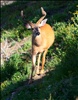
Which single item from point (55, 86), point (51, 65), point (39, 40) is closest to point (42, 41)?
point (39, 40)

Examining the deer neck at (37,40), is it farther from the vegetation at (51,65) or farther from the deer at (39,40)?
the vegetation at (51,65)

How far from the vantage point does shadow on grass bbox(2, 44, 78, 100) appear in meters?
9.02

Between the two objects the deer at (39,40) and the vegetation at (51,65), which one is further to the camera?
the deer at (39,40)

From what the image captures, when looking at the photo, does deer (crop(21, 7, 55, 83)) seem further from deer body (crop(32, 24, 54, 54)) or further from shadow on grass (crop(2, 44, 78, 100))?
shadow on grass (crop(2, 44, 78, 100))

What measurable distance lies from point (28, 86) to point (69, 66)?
1.56 metres

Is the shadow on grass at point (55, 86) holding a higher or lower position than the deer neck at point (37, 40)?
lower

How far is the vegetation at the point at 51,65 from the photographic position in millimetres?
9438

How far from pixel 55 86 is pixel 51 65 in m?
2.82

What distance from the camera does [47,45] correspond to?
12.0 m

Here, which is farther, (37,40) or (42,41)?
(42,41)

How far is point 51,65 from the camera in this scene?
40.5ft

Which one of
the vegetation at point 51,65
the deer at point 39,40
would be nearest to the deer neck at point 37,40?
the deer at point 39,40

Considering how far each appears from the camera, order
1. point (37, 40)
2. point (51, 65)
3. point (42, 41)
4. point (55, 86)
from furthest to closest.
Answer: point (51, 65)
point (42, 41)
point (37, 40)
point (55, 86)

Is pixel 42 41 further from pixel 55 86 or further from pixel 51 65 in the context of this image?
pixel 55 86
